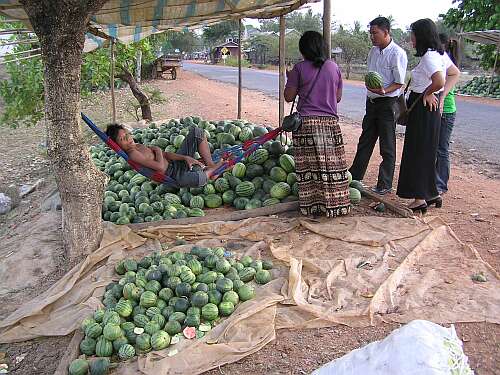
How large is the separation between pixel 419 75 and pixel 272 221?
6.53 feet

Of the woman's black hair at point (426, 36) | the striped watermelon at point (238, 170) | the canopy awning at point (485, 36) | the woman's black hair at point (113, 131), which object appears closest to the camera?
the woman's black hair at point (426, 36)

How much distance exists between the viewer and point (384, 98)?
4992mm

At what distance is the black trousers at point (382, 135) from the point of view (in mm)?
5012

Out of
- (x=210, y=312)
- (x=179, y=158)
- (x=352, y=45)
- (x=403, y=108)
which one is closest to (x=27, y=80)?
(x=179, y=158)

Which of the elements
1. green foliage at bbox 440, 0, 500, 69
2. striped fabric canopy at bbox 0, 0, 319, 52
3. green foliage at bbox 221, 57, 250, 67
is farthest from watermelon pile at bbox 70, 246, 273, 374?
green foliage at bbox 221, 57, 250, 67

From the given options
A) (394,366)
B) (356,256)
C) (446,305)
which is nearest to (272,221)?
(356,256)

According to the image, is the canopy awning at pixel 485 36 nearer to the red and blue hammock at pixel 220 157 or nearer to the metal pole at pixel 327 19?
the metal pole at pixel 327 19

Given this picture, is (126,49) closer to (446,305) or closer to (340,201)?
(340,201)

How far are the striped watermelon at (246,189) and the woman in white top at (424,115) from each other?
1553 mm

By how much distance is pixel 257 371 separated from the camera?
2621 millimetres

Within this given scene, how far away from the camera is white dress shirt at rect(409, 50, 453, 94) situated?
168 inches

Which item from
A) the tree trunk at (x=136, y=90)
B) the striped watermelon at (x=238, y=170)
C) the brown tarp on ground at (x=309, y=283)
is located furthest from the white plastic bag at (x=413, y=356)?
the tree trunk at (x=136, y=90)

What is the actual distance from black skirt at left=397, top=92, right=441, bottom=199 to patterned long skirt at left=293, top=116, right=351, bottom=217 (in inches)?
24.4

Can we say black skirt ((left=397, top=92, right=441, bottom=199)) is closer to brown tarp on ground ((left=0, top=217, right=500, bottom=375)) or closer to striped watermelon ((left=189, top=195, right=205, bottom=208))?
brown tarp on ground ((left=0, top=217, right=500, bottom=375))
